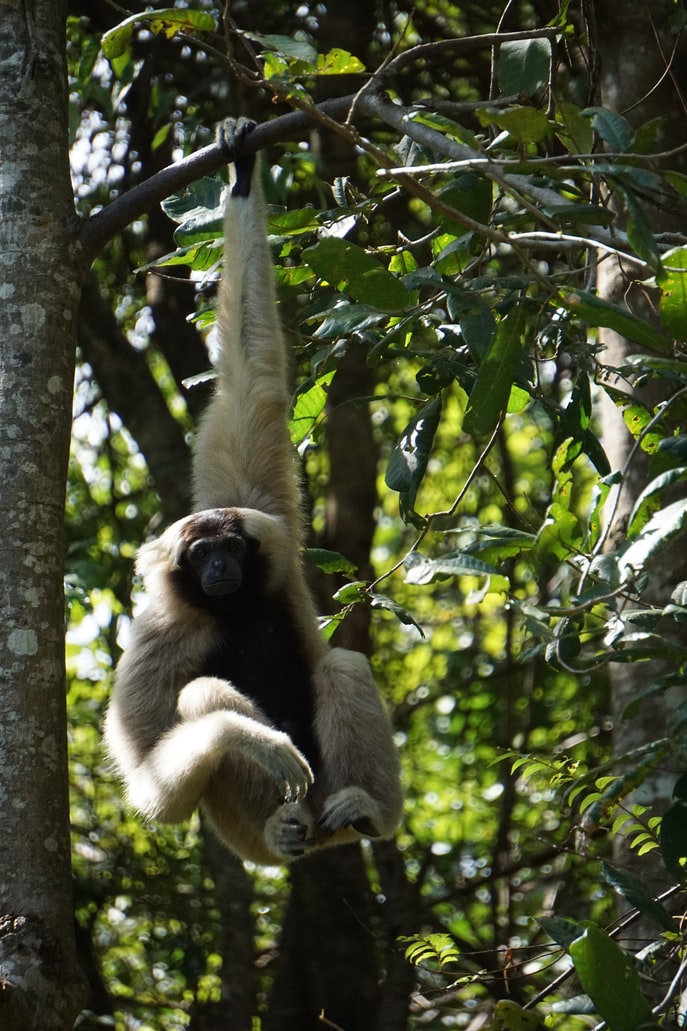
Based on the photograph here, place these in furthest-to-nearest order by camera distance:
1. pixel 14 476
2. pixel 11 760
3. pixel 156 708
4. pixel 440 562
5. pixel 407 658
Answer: pixel 407 658 < pixel 156 708 < pixel 14 476 < pixel 11 760 < pixel 440 562

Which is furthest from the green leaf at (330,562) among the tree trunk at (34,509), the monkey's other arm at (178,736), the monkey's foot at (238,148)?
the monkey's foot at (238,148)

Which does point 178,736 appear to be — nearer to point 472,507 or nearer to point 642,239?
point 642,239

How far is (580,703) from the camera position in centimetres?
840

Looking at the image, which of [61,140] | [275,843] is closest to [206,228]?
[61,140]

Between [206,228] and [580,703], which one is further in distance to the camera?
[580,703]

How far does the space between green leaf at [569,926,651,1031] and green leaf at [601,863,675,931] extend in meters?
0.36

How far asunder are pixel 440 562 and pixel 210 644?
6.86ft

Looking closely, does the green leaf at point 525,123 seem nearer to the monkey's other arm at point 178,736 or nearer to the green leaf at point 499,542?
the green leaf at point 499,542

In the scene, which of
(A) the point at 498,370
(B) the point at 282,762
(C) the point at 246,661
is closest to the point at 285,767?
(B) the point at 282,762

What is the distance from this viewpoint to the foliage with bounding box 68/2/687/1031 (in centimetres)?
296

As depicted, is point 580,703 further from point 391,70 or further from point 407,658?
point 391,70

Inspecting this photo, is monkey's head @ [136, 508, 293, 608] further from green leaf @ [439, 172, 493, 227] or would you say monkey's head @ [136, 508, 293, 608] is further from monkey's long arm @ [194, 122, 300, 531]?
green leaf @ [439, 172, 493, 227]

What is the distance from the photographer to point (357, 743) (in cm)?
448

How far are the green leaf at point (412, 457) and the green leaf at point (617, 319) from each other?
3.35 ft
